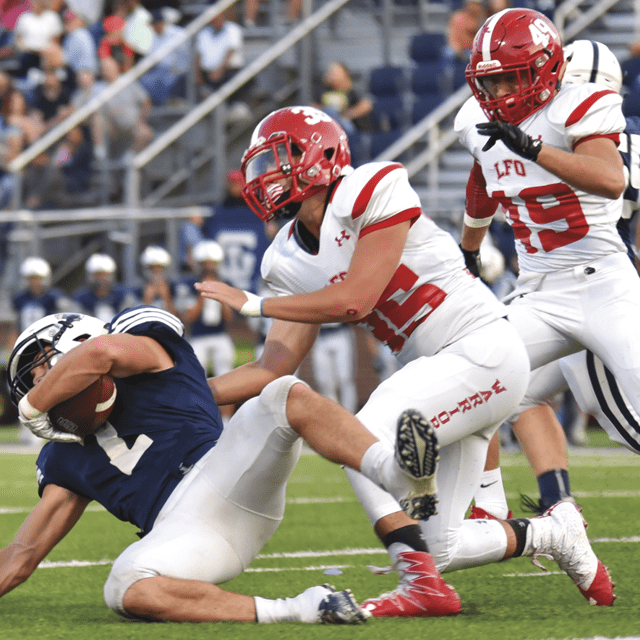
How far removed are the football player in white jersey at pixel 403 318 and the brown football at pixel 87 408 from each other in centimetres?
38

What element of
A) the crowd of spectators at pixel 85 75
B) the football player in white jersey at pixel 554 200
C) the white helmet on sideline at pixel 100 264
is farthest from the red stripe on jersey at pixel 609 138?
the crowd of spectators at pixel 85 75

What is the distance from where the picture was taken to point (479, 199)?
4234 millimetres

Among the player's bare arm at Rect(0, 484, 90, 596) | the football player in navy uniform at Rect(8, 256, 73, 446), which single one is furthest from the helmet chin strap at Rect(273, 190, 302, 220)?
the football player in navy uniform at Rect(8, 256, 73, 446)

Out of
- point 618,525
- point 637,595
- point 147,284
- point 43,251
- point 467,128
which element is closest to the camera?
point 637,595

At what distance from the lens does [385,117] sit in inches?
446

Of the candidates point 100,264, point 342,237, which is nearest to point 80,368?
point 342,237

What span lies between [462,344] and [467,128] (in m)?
A: 1.22

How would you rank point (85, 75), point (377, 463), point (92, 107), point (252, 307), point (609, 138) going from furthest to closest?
point (85, 75) → point (92, 107) → point (609, 138) → point (252, 307) → point (377, 463)

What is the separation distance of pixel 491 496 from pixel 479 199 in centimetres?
110

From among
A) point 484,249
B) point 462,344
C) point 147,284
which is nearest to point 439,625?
point 462,344

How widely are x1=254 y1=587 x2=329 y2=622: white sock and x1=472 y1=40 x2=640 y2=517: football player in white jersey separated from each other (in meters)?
1.05

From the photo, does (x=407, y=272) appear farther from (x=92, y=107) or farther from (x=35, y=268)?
(x=92, y=107)

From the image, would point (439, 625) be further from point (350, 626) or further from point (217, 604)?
point (217, 604)

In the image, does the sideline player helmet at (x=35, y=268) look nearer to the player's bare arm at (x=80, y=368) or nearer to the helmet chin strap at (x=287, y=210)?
the helmet chin strap at (x=287, y=210)
